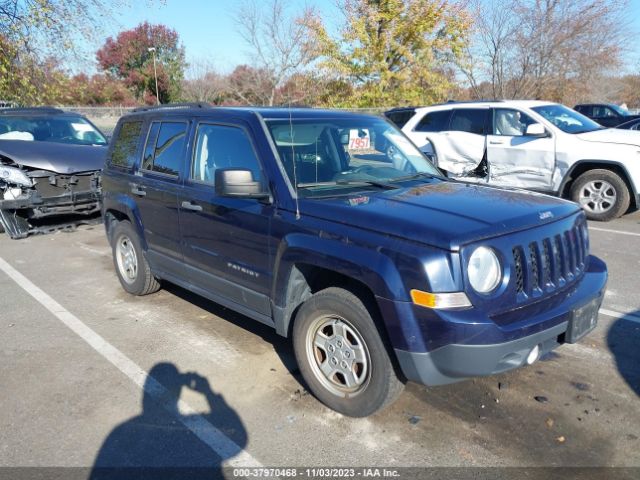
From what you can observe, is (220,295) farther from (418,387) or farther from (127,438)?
(418,387)

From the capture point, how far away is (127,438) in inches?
128

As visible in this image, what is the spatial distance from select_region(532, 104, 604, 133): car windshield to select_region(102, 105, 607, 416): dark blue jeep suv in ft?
17.6

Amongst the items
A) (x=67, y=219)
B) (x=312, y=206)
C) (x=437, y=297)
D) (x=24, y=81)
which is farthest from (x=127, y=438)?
(x=24, y=81)

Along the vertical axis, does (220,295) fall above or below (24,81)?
below

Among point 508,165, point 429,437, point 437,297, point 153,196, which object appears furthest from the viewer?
point 508,165

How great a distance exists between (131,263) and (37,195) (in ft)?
11.7

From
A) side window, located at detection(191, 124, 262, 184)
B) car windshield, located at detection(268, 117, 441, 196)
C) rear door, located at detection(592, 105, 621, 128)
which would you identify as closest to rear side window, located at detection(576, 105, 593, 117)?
rear door, located at detection(592, 105, 621, 128)

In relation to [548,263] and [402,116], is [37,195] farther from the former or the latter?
[548,263]

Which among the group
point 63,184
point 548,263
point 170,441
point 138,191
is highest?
point 138,191

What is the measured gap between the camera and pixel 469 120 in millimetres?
9711

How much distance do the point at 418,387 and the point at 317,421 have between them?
789 millimetres

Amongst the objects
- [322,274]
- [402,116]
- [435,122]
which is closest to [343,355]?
[322,274]

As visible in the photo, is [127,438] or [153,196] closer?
[127,438]

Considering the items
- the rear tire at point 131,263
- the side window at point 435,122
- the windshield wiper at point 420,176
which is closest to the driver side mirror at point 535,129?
the side window at point 435,122
